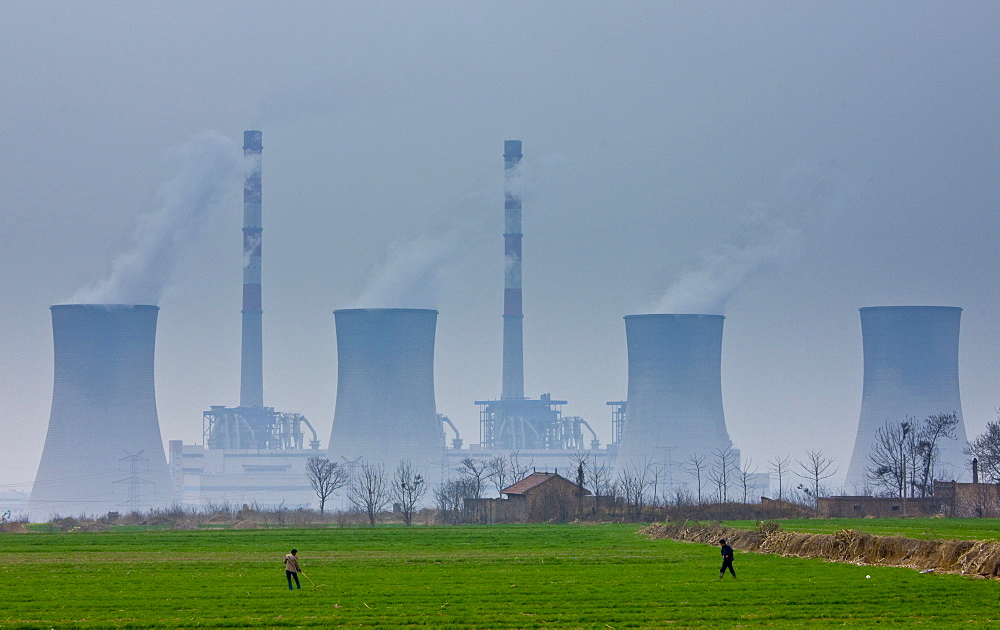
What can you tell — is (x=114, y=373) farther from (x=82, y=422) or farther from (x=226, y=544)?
(x=226, y=544)

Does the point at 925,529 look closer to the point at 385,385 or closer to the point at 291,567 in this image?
the point at 291,567

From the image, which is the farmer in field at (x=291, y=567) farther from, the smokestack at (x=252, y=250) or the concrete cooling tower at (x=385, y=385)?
the smokestack at (x=252, y=250)

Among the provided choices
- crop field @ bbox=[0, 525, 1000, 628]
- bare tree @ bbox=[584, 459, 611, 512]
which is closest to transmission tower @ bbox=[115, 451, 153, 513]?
bare tree @ bbox=[584, 459, 611, 512]

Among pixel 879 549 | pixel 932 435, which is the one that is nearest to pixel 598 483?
pixel 932 435

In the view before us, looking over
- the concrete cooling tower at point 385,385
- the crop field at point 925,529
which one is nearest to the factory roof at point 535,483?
the concrete cooling tower at point 385,385

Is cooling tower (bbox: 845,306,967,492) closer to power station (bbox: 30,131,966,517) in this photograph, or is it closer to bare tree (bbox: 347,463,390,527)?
power station (bbox: 30,131,966,517)

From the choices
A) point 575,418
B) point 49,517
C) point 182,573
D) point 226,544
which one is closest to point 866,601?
point 182,573
